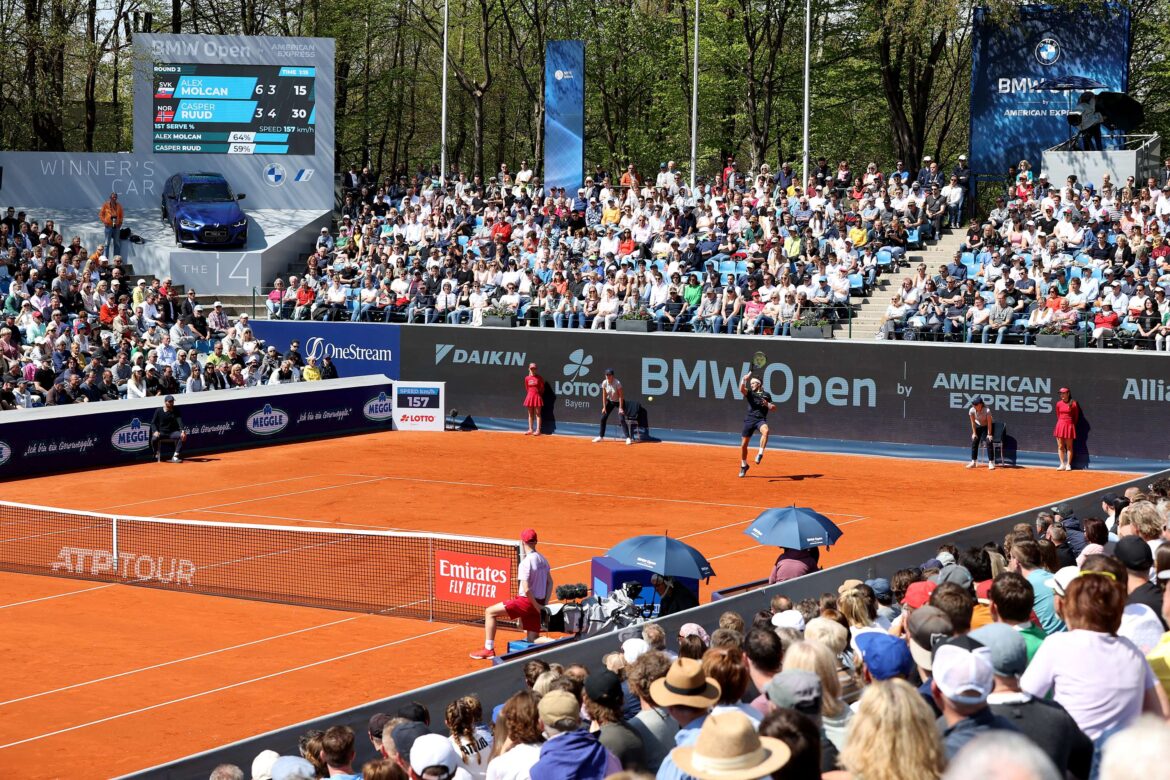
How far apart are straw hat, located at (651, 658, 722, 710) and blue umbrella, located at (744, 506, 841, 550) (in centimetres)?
844

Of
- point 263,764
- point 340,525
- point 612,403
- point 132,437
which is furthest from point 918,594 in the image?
point 132,437

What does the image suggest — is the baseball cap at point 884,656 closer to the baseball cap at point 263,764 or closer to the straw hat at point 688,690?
the straw hat at point 688,690

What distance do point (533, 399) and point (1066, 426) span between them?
12546 millimetres

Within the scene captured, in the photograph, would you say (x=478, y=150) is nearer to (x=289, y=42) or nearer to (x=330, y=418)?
(x=289, y=42)

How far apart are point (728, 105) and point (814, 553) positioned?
49496 millimetres

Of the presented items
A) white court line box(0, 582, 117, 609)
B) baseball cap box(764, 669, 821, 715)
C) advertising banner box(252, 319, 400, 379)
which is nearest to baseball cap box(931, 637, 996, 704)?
baseball cap box(764, 669, 821, 715)

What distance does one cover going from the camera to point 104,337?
34938 millimetres

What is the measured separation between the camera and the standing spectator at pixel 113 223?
42.3m

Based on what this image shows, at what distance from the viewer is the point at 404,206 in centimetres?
4362

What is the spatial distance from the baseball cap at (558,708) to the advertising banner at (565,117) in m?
37.2

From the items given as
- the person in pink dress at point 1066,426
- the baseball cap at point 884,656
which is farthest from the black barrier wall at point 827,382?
the baseball cap at point 884,656

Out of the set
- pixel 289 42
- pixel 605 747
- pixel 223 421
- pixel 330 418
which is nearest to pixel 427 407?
pixel 330 418

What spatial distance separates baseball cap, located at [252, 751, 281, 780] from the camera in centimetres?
850

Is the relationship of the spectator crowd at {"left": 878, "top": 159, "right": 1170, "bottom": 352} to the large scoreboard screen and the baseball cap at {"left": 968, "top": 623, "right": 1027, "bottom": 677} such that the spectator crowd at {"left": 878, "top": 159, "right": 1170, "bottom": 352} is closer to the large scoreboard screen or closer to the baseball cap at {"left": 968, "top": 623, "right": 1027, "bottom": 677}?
the large scoreboard screen
